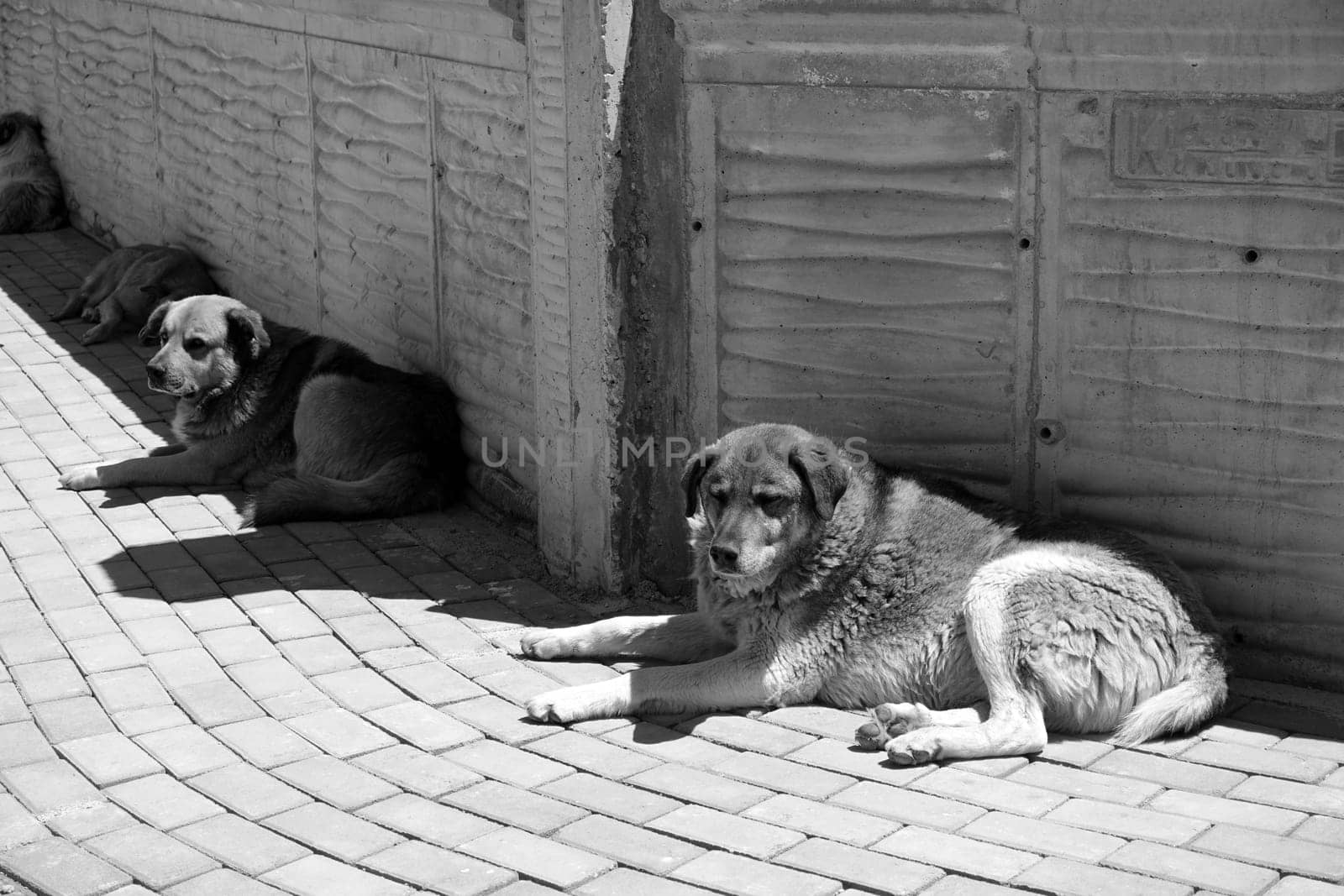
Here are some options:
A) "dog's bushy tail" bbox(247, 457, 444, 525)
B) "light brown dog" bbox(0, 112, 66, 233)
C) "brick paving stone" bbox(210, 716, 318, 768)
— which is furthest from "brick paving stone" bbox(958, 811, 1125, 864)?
"light brown dog" bbox(0, 112, 66, 233)

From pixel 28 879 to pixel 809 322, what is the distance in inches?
132

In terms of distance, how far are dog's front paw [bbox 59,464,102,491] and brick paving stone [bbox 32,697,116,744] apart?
103 inches

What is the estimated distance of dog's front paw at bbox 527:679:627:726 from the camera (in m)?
5.04

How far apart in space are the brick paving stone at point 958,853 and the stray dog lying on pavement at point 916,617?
51 centimetres

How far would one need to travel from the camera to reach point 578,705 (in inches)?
199

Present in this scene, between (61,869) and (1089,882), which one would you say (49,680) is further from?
(1089,882)

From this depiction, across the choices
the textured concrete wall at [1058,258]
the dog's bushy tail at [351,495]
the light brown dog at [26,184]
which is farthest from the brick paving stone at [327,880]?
the light brown dog at [26,184]

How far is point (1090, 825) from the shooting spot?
4242mm

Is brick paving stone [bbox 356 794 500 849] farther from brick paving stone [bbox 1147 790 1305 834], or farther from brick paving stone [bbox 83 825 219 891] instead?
brick paving stone [bbox 1147 790 1305 834]

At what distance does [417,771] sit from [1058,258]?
286 cm

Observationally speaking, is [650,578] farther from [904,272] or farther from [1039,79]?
[1039,79]

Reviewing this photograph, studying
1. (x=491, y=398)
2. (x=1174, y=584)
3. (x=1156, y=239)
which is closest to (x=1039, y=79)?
(x=1156, y=239)

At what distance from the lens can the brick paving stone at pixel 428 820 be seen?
13.9 feet

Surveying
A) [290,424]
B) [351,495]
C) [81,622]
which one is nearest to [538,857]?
[81,622]
